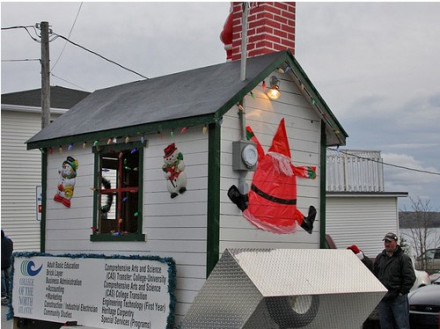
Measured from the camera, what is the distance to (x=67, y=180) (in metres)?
9.60

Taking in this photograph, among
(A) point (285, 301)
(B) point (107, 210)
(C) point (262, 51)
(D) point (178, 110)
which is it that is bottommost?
(A) point (285, 301)

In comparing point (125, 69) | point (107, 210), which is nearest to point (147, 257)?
point (107, 210)

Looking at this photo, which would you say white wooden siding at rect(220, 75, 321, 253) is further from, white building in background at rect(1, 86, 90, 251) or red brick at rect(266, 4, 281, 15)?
white building in background at rect(1, 86, 90, 251)

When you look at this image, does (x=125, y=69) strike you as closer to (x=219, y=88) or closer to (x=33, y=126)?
(x=33, y=126)

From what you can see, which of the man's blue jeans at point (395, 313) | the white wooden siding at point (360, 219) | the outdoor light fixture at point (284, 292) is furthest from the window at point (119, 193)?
the white wooden siding at point (360, 219)

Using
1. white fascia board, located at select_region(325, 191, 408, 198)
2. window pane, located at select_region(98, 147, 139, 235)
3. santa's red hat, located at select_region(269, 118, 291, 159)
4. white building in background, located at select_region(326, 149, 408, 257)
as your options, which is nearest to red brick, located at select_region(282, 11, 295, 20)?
santa's red hat, located at select_region(269, 118, 291, 159)

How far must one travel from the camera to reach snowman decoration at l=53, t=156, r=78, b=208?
9.52 metres

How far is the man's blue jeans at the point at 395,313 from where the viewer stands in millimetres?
9883

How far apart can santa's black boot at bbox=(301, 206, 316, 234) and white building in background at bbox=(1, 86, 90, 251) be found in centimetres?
1642

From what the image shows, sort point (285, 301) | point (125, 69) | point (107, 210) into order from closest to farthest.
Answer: point (285, 301) < point (107, 210) < point (125, 69)

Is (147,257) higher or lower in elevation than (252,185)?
lower

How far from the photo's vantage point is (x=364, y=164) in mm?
26094

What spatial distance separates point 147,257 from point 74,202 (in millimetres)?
1925

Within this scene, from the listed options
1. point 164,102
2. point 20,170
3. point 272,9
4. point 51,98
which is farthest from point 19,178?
A: point 272,9
